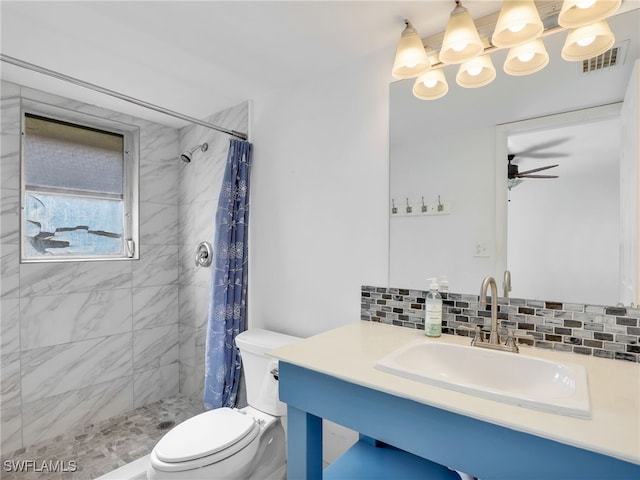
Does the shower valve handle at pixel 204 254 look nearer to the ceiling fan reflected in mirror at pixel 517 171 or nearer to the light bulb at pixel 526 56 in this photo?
the ceiling fan reflected in mirror at pixel 517 171

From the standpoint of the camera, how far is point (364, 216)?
165cm

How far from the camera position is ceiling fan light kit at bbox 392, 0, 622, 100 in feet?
3.55

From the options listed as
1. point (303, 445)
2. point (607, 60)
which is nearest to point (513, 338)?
point (303, 445)

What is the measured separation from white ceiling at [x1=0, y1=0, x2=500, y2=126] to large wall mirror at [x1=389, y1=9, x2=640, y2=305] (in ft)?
1.01

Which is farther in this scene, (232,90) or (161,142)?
(161,142)

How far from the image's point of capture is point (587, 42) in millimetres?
1116

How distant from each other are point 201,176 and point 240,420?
1745 millimetres

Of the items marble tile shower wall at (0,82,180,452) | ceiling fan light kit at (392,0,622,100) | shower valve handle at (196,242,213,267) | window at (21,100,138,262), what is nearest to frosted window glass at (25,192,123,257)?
window at (21,100,138,262)

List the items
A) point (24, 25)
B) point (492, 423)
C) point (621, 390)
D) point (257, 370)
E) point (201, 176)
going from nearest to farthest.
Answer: point (492, 423), point (621, 390), point (24, 25), point (257, 370), point (201, 176)

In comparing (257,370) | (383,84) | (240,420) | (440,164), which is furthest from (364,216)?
(240,420)

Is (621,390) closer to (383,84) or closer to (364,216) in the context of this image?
(364,216)

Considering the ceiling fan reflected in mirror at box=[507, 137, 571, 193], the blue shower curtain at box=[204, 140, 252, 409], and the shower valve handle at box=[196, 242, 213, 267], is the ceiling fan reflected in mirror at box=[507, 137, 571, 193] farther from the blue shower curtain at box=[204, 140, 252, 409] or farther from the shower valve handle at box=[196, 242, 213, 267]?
the shower valve handle at box=[196, 242, 213, 267]

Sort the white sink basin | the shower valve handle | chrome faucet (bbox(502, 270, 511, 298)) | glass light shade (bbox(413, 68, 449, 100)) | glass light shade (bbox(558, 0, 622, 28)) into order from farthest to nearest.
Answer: the shower valve handle → glass light shade (bbox(413, 68, 449, 100)) → chrome faucet (bbox(502, 270, 511, 298)) → glass light shade (bbox(558, 0, 622, 28)) → the white sink basin

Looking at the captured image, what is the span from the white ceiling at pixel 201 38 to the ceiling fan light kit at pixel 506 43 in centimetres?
13
